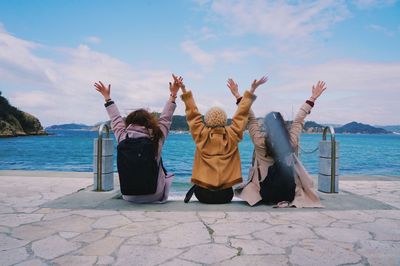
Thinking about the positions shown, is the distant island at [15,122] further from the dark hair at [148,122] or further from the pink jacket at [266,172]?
the pink jacket at [266,172]

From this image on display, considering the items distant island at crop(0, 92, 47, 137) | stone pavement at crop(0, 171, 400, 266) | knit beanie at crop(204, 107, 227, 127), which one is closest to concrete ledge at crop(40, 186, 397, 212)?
stone pavement at crop(0, 171, 400, 266)

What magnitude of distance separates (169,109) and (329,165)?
3.10 meters

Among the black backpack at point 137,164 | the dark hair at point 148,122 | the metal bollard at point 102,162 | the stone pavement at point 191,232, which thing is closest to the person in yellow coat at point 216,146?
the stone pavement at point 191,232

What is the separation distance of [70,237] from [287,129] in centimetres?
332

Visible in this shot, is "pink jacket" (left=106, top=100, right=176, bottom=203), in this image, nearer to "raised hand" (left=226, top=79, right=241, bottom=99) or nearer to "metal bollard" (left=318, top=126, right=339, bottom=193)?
"raised hand" (left=226, top=79, right=241, bottom=99)

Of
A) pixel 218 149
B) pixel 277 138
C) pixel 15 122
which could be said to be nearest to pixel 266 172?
pixel 277 138

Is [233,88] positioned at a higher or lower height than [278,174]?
higher

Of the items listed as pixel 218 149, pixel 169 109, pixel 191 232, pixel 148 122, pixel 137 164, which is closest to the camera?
pixel 191 232

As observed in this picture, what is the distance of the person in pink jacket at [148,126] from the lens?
16.0 ft

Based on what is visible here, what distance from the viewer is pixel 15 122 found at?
3723 inches

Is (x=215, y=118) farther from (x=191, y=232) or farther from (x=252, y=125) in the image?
(x=191, y=232)

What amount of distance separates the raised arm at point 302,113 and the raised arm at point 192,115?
4.62ft

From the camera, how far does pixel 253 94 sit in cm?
510

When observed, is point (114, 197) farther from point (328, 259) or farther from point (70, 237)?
point (328, 259)
